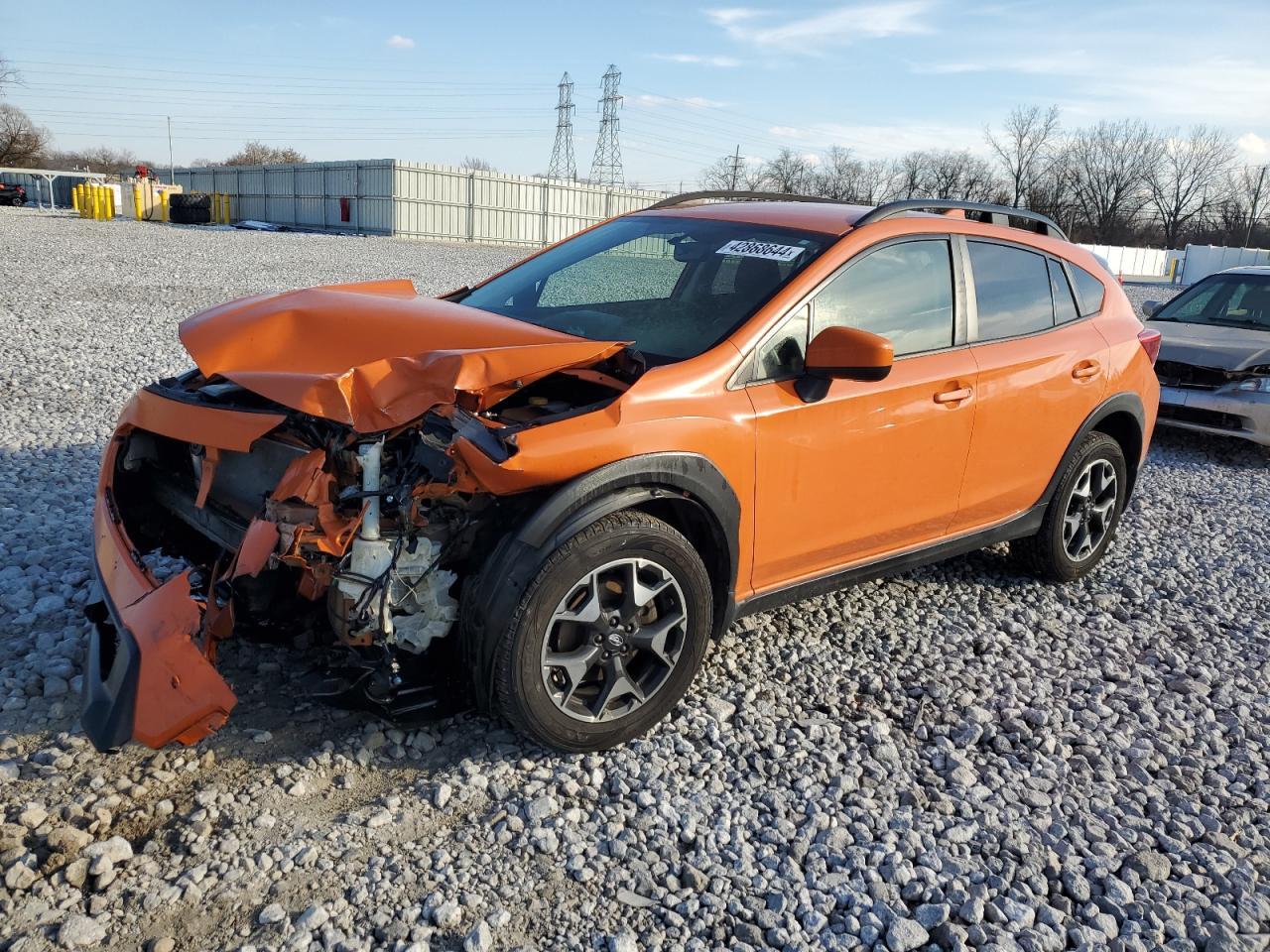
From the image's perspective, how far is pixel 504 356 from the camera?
10.1 feet

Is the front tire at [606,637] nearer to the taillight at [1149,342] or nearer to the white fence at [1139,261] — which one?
the taillight at [1149,342]

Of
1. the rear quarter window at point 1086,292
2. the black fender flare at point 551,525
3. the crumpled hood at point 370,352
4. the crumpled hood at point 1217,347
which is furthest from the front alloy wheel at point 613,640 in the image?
the crumpled hood at point 1217,347

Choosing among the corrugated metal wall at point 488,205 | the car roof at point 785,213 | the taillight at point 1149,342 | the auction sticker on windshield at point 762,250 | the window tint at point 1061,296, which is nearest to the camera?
the auction sticker on windshield at point 762,250

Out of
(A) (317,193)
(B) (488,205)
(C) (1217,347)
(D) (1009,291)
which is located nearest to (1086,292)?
(D) (1009,291)

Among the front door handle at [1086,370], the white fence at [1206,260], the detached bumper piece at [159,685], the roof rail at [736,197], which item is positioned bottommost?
the detached bumper piece at [159,685]

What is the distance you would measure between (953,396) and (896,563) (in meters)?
0.74

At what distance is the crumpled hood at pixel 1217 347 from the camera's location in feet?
27.1

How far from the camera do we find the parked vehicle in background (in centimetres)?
822

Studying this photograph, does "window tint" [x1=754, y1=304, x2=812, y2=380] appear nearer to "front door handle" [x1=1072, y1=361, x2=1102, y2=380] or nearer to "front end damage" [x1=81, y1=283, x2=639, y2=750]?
"front end damage" [x1=81, y1=283, x2=639, y2=750]

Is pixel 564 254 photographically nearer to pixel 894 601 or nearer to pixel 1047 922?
pixel 894 601

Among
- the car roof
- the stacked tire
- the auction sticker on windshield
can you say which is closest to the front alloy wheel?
the auction sticker on windshield

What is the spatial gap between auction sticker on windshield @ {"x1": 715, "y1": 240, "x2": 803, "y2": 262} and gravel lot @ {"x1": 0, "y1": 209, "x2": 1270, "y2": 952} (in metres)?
1.63

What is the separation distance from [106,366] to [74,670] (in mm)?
6066

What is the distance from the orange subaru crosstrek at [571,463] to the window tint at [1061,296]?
31 cm
